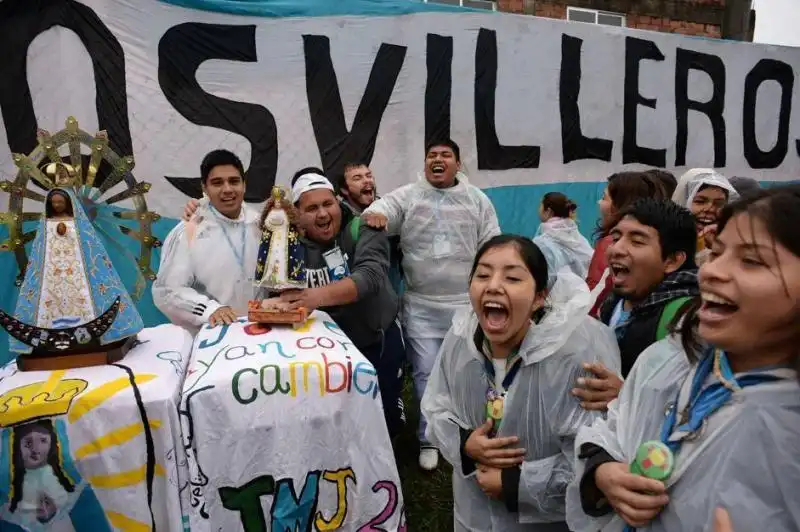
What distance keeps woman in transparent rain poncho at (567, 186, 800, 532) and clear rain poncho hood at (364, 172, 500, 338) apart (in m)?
2.13

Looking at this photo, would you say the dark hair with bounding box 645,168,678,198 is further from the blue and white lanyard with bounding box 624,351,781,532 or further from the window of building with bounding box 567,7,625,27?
the window of building with bounding box 567,7,625,27

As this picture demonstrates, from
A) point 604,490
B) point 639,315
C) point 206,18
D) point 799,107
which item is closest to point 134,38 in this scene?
point 206,18

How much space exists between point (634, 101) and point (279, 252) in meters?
4.30

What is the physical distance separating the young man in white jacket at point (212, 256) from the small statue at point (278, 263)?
25cm

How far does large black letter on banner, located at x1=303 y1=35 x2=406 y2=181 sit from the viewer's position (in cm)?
414

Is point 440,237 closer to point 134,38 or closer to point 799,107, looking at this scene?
point 134,38

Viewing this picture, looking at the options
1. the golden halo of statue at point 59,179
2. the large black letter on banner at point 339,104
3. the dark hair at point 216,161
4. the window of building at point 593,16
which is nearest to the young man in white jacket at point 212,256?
the dark hair at point 216,161

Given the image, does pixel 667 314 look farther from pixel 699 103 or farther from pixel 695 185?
pixel 699 103

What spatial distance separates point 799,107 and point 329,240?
18.9ft

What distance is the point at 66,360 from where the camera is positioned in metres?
1.68

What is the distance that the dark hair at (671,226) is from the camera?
157 cm

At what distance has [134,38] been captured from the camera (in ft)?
12.2

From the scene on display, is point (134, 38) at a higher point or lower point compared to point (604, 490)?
higher

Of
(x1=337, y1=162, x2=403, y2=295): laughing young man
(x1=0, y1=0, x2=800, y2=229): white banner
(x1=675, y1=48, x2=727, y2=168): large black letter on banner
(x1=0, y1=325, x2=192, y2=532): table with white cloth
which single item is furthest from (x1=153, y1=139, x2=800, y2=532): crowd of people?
(x1=675, y1=48, x2=727, y2=168): large black letter on banner
